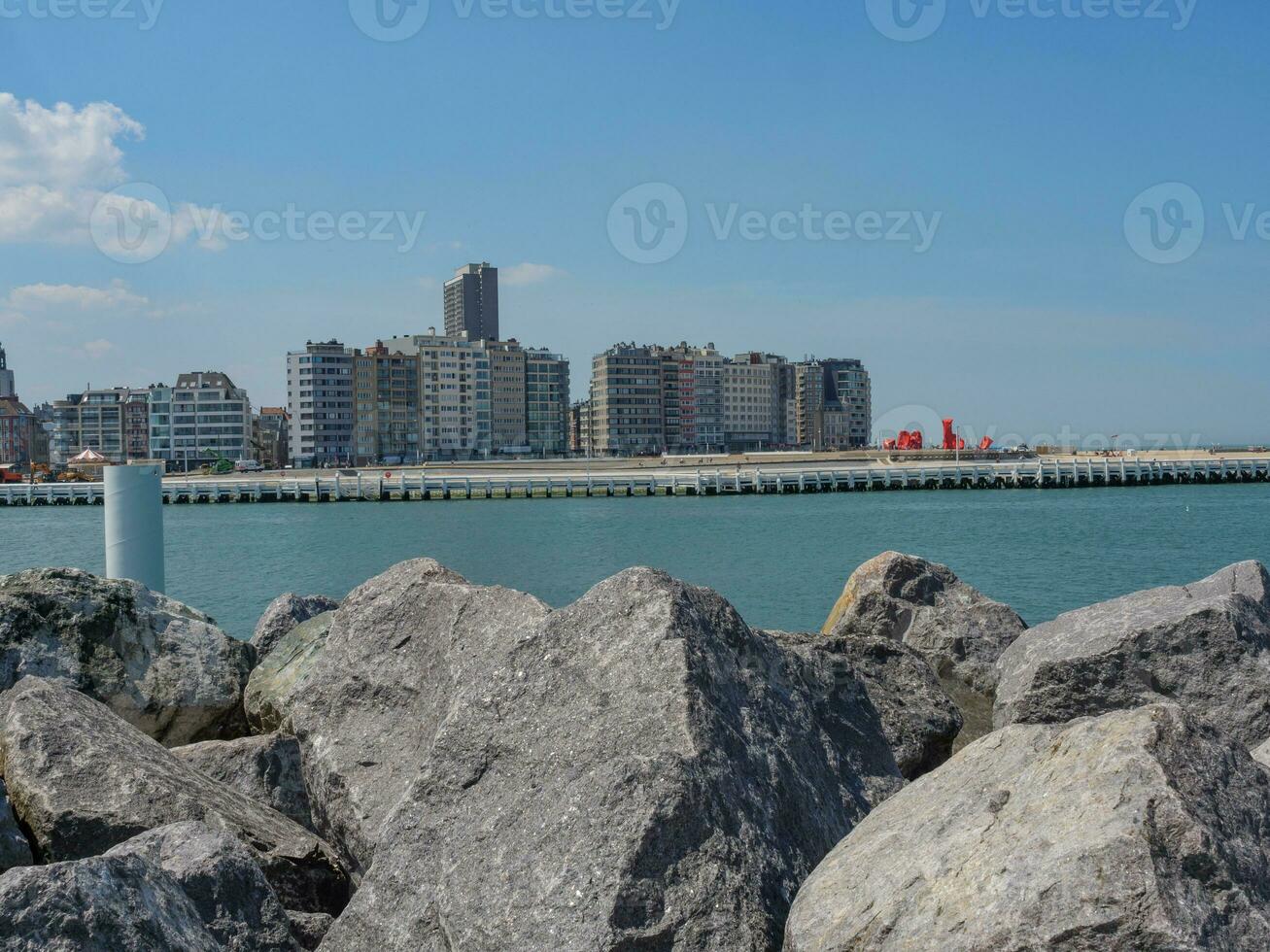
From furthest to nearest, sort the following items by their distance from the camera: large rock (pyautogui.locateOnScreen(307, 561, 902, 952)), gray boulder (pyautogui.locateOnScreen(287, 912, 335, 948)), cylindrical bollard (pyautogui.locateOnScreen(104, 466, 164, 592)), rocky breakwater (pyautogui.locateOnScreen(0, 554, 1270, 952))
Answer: cylindrical bollard (pyautogui.locateOnScreen(104, 466, 164, 592)) → gray boulder (pyautogui.locateOnScreen(287, 912, 335, 948)) → large rock (pyautogui.locateOnScreen(307, 561, 902, 952)) → rocky breakwater (pyautogui.locateOnScreen(0, 554, 1270, 952))

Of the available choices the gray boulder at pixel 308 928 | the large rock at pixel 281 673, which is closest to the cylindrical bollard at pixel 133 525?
the large rock at pixel 281 673

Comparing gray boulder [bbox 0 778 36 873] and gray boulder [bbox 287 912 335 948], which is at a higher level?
gray boulder [bbox 0 778 36 873]

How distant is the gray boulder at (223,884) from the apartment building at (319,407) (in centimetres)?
17939

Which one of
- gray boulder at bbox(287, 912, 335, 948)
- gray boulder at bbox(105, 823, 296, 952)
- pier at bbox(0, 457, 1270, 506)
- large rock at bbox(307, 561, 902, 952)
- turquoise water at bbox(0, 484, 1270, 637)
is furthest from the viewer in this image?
pier at bbox(0, 457, 1270, 506)

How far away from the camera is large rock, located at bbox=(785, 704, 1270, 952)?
3.73m

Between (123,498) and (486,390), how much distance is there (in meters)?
184

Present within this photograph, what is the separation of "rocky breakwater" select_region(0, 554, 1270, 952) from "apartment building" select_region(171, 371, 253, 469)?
574 feet

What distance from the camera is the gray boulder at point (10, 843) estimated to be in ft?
17.5

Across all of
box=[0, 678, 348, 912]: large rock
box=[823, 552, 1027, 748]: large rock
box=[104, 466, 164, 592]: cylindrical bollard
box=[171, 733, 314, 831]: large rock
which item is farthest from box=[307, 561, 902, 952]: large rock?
box=[104, 466, 164, 592]: cylindrical bollard

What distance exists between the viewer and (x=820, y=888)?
436cm

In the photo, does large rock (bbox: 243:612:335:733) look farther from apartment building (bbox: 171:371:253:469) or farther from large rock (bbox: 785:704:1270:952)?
apartment building (bbox: 171:371:253:469)

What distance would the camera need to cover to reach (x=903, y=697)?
762cm

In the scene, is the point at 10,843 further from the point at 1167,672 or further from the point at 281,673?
the point at 1167,672

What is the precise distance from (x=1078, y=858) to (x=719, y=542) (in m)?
48.1
